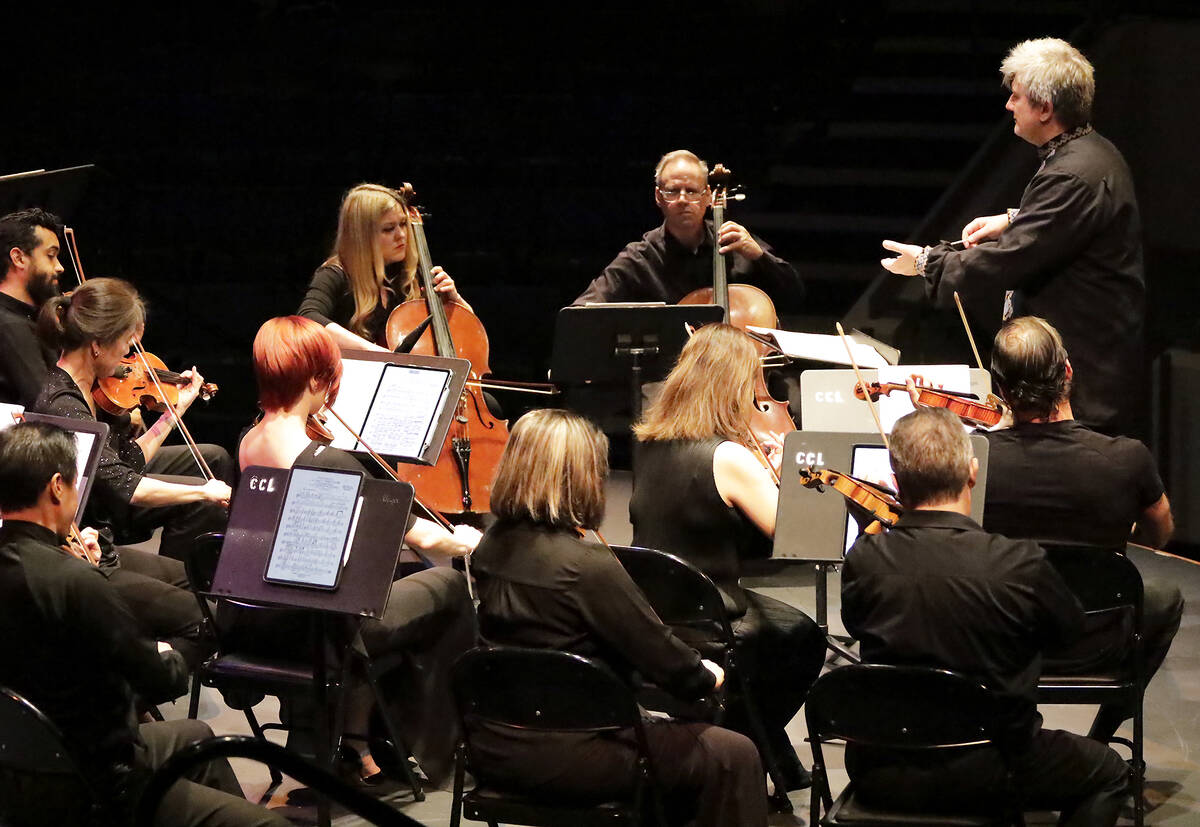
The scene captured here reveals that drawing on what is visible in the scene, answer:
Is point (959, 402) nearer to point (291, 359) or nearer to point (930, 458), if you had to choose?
point (930, 458)

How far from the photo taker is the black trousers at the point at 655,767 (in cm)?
253

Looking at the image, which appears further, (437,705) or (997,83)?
(997,83)

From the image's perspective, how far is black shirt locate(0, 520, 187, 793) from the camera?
2342mm

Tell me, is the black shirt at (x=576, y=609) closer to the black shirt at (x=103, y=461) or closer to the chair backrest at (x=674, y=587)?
the chair backrest at (x=674, y=587)

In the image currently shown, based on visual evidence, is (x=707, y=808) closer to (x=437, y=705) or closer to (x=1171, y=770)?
(x=437, y=705)

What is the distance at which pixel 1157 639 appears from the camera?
128 inches

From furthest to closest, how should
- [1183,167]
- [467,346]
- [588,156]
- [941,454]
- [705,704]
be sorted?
[588,156] < [1183,167] < [467,346] < [705,704] < [941,454]

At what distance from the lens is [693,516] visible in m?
3.24

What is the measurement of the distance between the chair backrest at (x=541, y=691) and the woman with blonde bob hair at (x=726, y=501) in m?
0.76

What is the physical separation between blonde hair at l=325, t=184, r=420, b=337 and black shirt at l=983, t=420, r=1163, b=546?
2.52 m

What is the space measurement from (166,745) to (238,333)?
553 cm

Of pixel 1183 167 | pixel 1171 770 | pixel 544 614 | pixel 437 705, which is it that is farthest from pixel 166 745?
→ pixel 1183 167

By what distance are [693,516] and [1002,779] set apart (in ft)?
3.29

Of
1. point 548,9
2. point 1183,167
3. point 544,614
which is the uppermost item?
point 548,9
